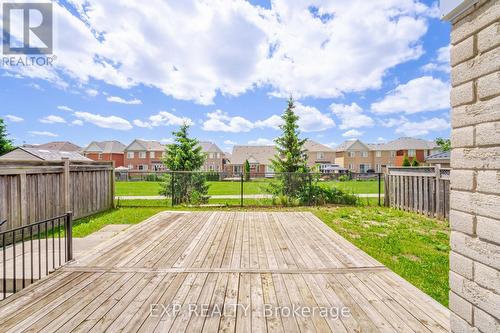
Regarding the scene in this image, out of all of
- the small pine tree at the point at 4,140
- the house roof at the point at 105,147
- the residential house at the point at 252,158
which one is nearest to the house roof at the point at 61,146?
the house roof at the point at 105,147

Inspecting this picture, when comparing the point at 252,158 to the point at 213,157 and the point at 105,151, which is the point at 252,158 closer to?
the point at 213,157

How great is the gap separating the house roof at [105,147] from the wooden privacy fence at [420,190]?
46.2 metres

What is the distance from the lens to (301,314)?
1955mm

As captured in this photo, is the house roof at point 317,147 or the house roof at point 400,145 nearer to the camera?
the house roof at point 400,145

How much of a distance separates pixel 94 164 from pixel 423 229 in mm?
8684

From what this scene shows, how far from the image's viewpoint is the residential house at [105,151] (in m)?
43.4

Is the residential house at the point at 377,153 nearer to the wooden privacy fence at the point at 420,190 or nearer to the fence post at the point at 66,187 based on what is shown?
the wooden privacy fence at the point at 420,190

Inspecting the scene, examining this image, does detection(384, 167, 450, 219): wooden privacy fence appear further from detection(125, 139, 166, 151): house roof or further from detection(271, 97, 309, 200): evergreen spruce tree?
detection(125, 139, 166, 151): house roof

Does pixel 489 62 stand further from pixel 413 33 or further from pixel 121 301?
pixel 413 33

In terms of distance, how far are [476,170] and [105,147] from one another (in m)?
51.2

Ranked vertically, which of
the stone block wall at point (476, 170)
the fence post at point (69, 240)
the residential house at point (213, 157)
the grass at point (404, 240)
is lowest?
the grass at point (404, 240)

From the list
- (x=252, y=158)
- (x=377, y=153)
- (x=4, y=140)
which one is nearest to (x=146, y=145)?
(x=252, y=158)

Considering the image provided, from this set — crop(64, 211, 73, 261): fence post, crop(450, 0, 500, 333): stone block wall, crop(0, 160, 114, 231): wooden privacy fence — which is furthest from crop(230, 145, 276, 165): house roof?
crop(450, 0, 500, 333): stone block wall

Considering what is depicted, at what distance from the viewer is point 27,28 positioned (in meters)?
5.73
